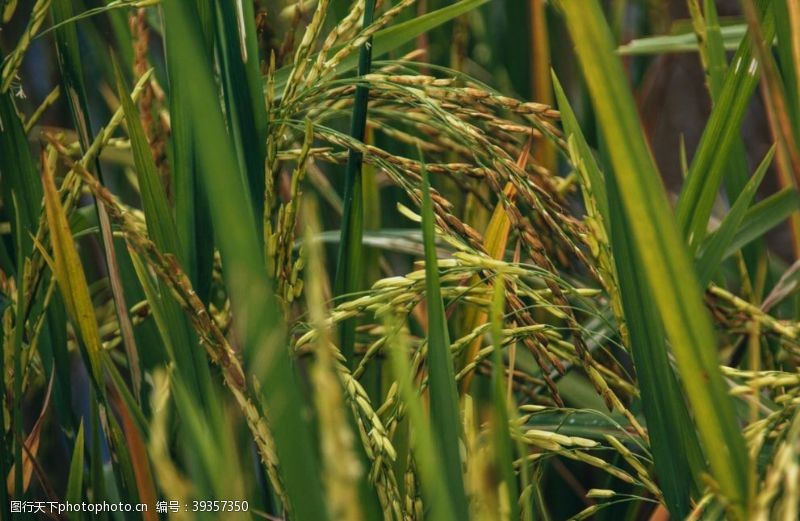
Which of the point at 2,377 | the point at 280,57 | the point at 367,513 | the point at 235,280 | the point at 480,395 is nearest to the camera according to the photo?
the point at 235,280

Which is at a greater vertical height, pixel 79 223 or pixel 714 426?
pixel 79 223

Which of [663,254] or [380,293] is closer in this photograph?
[663,254]

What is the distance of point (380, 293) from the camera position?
529 millimetres

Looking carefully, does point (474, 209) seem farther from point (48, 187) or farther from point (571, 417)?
point (48, 187)

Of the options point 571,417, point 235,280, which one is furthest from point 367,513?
point 571,417

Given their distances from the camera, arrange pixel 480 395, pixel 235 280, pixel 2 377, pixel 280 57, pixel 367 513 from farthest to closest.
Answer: pixel 480 395 < pixel 280 57 < pixel 2 377 < pixel 367 513 < pixel 235 280

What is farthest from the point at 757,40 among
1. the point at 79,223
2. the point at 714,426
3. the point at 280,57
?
the point at 79,223

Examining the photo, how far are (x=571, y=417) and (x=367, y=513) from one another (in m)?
0.28

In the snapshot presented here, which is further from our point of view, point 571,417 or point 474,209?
point 474,209

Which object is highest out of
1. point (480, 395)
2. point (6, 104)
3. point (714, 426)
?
point (6, 104)

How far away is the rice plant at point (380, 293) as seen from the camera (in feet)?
1.28

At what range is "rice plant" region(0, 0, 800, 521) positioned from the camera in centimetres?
39

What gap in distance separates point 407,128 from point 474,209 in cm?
17

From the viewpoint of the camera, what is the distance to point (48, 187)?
53cm
